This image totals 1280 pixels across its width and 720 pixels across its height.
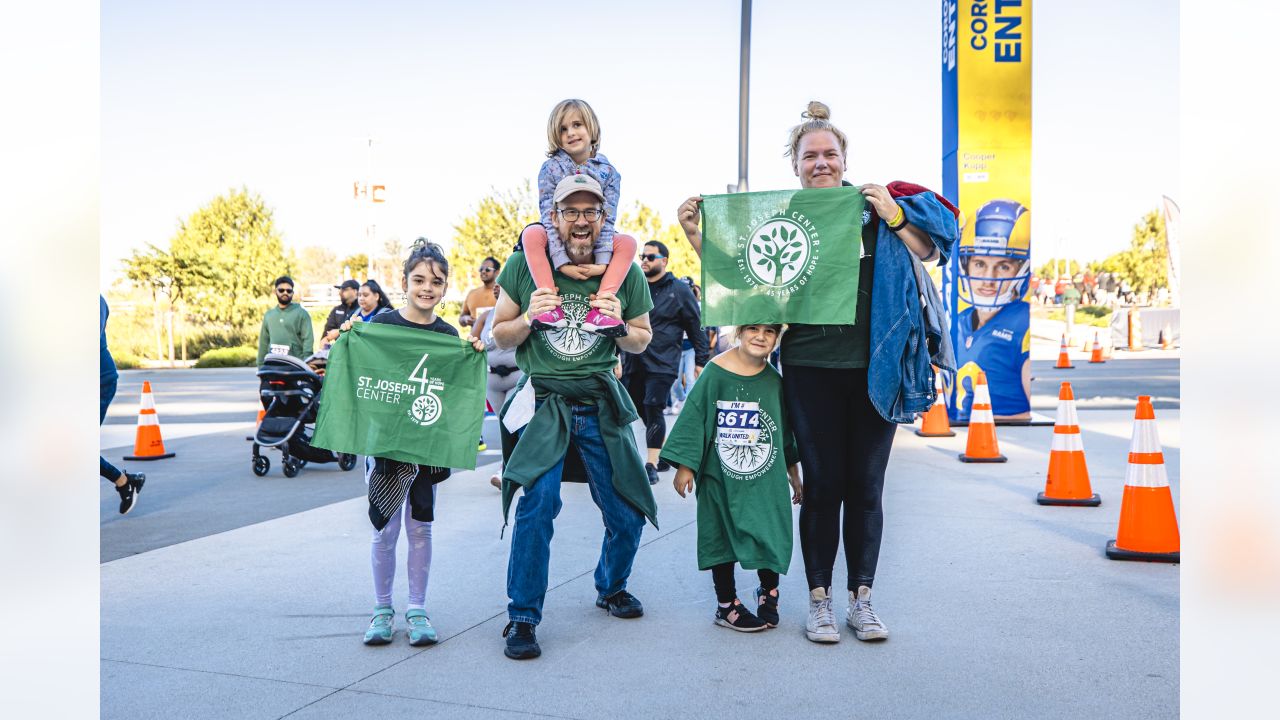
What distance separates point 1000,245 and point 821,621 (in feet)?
30.1

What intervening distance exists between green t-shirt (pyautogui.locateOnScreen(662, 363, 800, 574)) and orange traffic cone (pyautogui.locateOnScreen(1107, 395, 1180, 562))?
235cm

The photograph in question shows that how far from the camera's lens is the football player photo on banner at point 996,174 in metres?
12.3

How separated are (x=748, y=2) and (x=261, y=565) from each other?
30.3 ft

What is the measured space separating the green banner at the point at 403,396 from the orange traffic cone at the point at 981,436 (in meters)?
6.20

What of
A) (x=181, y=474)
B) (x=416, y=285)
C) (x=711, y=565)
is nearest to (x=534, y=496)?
(x=711, y=565)

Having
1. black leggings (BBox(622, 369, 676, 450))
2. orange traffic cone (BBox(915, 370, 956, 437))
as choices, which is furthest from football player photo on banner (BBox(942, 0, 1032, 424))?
black leggings (BBox(622, 369, 676, 450))

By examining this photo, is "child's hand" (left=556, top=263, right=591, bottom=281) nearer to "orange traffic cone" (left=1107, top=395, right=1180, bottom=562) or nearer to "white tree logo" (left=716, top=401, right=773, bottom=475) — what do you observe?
"white tree logo" (left=716, top=401, right=773, bottom=475)

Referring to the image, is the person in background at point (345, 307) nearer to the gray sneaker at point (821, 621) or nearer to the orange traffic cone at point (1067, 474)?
the orange traffic cone at point (1067, 474)

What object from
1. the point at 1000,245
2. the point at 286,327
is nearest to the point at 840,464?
the point at 286,327

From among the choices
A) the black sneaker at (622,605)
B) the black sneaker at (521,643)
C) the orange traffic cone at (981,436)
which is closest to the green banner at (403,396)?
the black sneaker at (521,643)

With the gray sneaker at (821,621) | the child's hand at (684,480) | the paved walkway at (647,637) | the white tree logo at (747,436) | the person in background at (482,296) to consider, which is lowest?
the paved walkway at (647,637)

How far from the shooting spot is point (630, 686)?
149 inches

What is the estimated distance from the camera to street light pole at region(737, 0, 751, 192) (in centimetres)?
1232
